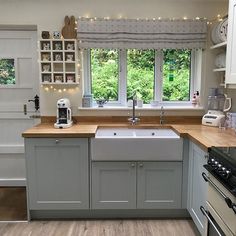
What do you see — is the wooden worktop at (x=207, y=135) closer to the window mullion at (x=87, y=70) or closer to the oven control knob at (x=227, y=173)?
the oven control knob at (x=227, y=173)

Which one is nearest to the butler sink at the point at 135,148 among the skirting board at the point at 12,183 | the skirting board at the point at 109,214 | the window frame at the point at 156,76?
the skirting board at the point at 109,214

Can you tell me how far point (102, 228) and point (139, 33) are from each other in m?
2.09

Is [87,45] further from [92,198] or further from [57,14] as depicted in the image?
[92,198]

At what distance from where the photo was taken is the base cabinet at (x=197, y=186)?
2109 millimetres

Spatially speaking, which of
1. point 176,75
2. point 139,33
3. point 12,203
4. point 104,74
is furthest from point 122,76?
point 12,203

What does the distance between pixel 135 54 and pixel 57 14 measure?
1005 millimetres

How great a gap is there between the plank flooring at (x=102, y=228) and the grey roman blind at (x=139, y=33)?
1879 mm

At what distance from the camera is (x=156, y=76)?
3273 mm

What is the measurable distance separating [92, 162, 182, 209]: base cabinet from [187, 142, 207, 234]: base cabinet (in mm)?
151

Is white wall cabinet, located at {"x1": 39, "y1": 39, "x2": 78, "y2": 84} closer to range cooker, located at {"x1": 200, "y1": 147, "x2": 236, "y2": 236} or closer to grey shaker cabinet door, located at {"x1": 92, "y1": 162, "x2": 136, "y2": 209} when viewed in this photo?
grey shaker cabinet door, located at {"x1": 92, "y1": 162, "x2": 136, "y2": 209}

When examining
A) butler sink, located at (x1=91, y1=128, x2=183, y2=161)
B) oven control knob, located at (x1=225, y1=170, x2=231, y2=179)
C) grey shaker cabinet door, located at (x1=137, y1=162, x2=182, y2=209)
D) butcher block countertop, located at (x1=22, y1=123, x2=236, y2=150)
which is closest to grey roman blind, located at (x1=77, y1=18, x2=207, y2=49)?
butcher block countertop, located at (x1=22, y1=123, x2=236, y2=150)

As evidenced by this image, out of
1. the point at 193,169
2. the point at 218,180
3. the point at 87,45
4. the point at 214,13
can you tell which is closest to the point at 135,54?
the point at 87,45

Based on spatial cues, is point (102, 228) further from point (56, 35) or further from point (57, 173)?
point (56, 35)

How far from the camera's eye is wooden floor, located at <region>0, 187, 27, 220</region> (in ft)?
8.97
